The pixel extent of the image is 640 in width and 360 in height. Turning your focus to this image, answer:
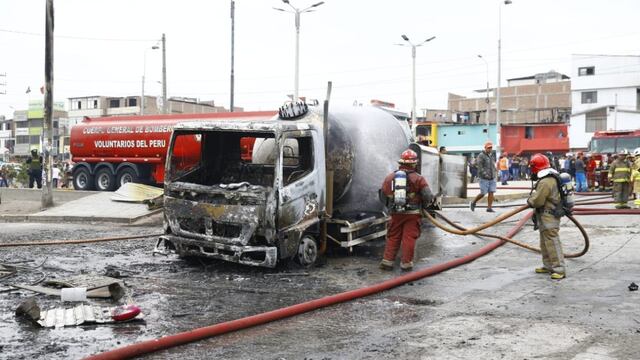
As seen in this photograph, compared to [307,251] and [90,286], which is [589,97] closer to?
[307,251]

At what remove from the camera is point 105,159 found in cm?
2278

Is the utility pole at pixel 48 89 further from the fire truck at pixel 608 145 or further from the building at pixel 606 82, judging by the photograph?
the building at pixel 606 82

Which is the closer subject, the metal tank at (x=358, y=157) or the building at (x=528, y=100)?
the metal tank at (x=358, y=157)

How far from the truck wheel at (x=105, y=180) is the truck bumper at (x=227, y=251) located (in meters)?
15.0

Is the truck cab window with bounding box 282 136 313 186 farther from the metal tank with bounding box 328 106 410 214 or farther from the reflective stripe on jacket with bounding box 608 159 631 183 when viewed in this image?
the reflective stripe on jacket with bounding box 608 159 631 183

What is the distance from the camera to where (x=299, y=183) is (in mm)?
8320

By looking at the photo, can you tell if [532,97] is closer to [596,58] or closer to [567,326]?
[596,58]

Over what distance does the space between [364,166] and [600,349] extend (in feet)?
17.9

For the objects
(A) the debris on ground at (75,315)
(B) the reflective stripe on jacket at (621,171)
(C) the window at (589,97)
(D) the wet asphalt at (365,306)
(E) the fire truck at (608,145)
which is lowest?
(D) the wet asphalt at (365,306)

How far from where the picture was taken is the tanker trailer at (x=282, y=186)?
797 cm

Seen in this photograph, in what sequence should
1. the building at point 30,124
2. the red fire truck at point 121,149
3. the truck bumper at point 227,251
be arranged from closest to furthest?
the truck bumper at point 227,251 → the red fire truck at point 121,149 → the building at point 30,124

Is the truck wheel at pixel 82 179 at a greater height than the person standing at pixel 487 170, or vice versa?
the person standing at pixel 487 170

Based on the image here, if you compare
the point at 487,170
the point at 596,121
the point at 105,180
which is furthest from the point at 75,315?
the point at 596,121

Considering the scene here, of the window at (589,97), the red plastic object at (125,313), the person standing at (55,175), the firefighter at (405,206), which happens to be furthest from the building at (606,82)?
the red plastic object at (125,313)
